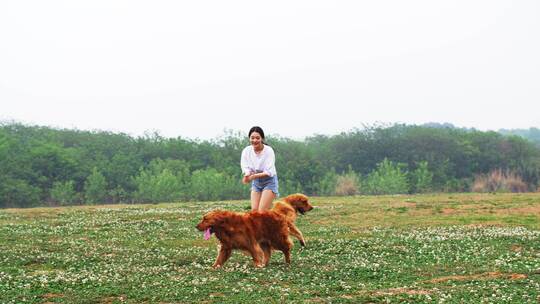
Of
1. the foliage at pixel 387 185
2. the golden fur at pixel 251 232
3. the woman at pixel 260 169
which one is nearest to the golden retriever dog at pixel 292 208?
the golden fur at pixel 251 232

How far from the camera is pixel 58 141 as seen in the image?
260 ft

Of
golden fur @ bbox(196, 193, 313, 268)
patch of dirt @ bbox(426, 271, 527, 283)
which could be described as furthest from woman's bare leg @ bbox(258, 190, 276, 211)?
patch of dirt @ bbox(426, 271, 527, 283)

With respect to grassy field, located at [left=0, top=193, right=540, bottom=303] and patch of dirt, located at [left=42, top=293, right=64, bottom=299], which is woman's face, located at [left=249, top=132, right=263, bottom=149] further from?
patch of dirt, located at [left=42, top=293, right=64, bottom=299]

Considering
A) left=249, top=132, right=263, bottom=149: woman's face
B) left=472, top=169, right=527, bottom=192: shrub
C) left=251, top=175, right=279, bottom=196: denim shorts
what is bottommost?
left=472, top=169, right=527, bottom=192: shrub

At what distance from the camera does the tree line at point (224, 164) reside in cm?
6775

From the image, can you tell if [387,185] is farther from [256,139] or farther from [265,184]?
[256,139]

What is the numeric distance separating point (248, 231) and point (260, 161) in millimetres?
1827

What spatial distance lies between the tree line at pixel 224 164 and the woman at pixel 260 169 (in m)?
53.7

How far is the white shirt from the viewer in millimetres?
14117

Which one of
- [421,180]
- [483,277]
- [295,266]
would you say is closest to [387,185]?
[421,180]

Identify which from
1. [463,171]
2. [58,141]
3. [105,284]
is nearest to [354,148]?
[463,171]

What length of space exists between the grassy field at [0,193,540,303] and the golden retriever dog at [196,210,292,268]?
15.8 inches

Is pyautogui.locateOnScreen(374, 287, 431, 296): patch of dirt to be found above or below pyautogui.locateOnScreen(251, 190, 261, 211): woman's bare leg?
below

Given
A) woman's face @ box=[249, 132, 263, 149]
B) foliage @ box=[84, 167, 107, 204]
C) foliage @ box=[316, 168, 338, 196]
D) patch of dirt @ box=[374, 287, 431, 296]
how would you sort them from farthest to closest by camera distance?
foliage @ box=[316, 168, 338, 196], foliage @ box=[84, 167, 107, 204], woman's face @ box=[249, 132, 263, 149], patch of dirt @ box=[374, 287, 431, 296]
